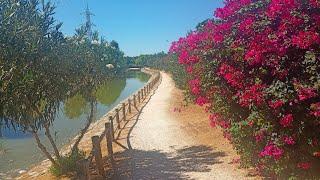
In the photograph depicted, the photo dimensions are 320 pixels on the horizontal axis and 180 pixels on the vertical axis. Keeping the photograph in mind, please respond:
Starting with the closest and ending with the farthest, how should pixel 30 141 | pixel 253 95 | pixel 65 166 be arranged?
pixel 253 95
pixel 65 166
pixel 30 141

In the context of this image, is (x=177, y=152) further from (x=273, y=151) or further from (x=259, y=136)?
(x=273, y=151)

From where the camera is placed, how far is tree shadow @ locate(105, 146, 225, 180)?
34.2 feet

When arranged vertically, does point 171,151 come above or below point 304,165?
below

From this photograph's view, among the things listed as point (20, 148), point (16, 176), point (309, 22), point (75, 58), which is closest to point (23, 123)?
point (75, 58)

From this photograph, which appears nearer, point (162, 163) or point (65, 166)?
point (65, 166)

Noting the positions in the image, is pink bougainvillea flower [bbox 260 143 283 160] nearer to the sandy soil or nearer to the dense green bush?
the sandy soil

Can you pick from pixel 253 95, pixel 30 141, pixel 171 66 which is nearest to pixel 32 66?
pixel 253 95

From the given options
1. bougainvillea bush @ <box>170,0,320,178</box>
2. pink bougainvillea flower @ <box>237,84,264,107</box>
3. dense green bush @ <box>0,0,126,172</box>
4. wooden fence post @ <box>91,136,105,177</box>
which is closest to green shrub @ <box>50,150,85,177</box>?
dense green bush @ <box>0,0,126,172</box>

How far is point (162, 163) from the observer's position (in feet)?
37.9

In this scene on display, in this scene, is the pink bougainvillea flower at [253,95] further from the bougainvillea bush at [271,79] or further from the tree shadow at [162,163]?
the tree shadow at [162,163]

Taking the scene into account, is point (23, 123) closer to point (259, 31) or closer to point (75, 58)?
point (75, 58)

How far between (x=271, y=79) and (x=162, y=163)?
17.6ft

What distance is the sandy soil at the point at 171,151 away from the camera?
407 inches

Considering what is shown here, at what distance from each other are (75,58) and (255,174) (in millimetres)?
6071
